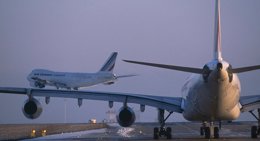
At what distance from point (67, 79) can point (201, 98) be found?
80194mm

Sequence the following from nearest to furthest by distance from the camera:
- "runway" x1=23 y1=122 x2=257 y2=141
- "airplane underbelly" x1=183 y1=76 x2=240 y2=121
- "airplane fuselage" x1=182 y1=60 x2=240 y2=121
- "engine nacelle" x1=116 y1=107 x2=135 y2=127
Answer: "airplane fuselage" x1=182 y1=60 x2=240 y2=121, "airplane underbelly" x1=183 y1=76 x2=240 y2=121, "engine nacelle" x1=116 y1=107 x2=135 y2=127, "runway" x1=23 y1=122 x2=257 y2=141

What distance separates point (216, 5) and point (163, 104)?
8.07 metres

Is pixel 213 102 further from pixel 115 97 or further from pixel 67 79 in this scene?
pixel 67 79

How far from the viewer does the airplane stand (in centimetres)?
10744

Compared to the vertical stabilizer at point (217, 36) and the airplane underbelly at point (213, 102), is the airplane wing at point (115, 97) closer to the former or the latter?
the airplane underbelly at point (213, 102)

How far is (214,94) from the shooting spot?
1188 inches

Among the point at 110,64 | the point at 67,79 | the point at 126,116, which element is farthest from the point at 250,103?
the point at 110,64

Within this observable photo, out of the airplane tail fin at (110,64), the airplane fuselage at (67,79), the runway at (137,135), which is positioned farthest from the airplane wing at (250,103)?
the airplane tail fin at (110,64)

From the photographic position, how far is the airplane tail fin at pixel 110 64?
374 feet

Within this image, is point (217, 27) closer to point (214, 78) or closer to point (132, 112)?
point (214, 78)

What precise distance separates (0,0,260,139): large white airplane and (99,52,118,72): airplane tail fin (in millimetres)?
74898

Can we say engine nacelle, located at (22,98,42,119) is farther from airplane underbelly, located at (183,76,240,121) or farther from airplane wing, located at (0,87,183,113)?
airplane underbelly, located at (183,76,240,121)

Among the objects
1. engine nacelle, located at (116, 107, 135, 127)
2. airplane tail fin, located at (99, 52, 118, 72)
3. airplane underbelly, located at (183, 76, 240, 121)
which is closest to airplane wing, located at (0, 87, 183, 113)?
engine nacelle, located at (116, 107, 135, 127)

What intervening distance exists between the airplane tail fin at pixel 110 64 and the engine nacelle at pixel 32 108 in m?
75.9
